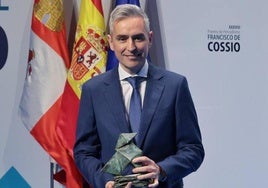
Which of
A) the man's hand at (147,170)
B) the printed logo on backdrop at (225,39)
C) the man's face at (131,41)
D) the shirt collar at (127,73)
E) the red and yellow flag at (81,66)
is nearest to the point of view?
the man's hand at (147,170)

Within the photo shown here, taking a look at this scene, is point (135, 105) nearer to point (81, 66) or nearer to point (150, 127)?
point (150, 127)

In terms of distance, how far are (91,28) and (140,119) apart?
124 centimetres

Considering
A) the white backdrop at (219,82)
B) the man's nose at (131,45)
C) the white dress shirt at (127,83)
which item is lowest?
the white backdrop at (219,82)

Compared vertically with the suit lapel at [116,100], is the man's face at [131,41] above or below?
above

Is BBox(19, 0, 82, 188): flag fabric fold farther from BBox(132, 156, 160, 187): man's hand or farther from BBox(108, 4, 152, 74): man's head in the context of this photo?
BBox(132, 156, 160, 187): man's hand

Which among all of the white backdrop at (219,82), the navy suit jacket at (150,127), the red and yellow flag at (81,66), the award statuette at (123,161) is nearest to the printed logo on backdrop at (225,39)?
the white backdrop at (219,82)

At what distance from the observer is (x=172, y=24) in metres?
3.32

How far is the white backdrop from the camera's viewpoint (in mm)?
3182

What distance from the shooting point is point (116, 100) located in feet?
6.01

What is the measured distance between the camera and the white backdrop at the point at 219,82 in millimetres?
3182

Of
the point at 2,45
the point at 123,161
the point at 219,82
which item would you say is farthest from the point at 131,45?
the point at 219,82

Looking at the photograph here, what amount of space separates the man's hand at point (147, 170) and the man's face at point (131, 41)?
1.21ft

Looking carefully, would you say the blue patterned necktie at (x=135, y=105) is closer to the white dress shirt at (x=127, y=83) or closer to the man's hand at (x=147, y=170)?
the white dress shirt at (x=127, y=83)

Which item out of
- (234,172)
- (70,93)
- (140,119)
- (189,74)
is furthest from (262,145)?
(140,119)
